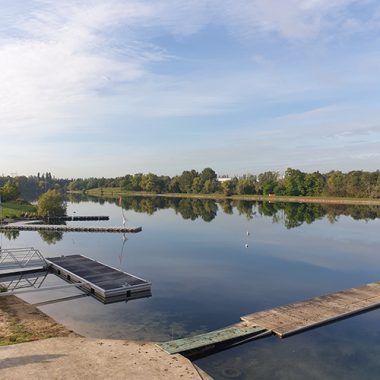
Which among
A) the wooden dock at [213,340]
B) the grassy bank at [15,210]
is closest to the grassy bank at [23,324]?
the wooden dock at [213,340]

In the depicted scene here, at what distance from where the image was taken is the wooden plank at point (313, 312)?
79.7 feet

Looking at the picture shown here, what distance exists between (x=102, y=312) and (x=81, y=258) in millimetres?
16554

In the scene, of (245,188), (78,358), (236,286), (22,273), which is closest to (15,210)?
(22,273)

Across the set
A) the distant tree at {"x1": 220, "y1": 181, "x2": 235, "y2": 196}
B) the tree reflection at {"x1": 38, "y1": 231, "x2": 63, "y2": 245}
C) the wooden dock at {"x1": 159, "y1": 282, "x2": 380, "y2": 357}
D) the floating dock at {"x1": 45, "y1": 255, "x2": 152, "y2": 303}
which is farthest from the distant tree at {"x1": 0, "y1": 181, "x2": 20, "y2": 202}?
the distant tree at {"x1": 220, "y1": 181, "x2": 235, "y2": 196}

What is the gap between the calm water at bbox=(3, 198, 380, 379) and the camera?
824 inches

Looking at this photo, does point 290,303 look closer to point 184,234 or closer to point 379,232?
point 184,234

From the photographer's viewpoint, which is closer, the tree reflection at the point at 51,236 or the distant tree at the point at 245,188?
the tree reflection at the point at 51,236

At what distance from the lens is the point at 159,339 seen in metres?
23.5

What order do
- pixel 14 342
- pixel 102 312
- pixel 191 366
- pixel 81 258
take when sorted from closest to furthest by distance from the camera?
pixel 191 366, pixel 14 342, pixel 102 312, pixel 81 258

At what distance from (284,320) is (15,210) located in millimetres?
88327

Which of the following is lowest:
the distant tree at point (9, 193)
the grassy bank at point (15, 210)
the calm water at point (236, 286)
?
the calm water at point (236, 286)

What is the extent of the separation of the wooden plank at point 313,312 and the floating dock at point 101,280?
34.2 feet

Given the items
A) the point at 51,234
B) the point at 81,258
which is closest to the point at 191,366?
the point at 81,258

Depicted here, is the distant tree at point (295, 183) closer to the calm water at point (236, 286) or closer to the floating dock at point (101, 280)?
the calm water at point (236, 286)
